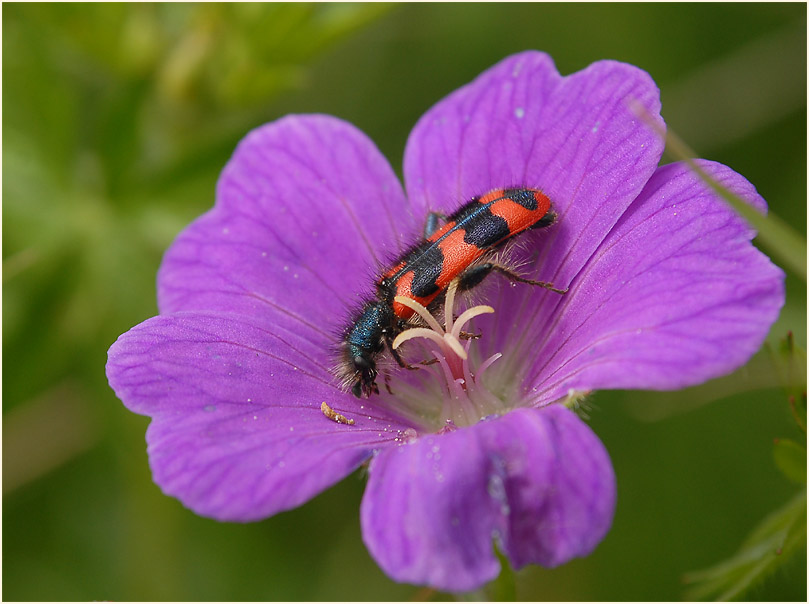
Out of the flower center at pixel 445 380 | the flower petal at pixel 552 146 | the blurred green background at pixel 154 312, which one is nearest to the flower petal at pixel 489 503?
the flower center at pixel 445 380

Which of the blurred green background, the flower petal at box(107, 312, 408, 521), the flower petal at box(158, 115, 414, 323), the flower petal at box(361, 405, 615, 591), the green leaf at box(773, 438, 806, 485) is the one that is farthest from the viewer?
A: the blurred green background

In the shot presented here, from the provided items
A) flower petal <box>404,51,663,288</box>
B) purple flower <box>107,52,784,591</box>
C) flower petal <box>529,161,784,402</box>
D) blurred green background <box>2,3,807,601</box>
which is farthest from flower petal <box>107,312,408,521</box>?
blurred green background <box>2,3,807,601</box>

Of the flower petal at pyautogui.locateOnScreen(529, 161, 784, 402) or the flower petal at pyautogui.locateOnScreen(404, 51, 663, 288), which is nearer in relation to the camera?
the flower petal at pyautogui.locateOnScreen(529, 161, 784, 402)

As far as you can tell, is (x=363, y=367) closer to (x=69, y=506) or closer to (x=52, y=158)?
(x=52, y=158)

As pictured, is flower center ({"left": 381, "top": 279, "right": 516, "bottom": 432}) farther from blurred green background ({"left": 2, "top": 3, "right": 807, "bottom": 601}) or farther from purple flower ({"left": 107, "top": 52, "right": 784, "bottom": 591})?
blurred green background ({"left": 2, "top": 3, "right": 807, "bottom": 601})

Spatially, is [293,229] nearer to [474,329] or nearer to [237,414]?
[474,329]

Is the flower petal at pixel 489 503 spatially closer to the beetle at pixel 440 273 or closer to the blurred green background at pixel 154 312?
the beetle at pixel 440 273
